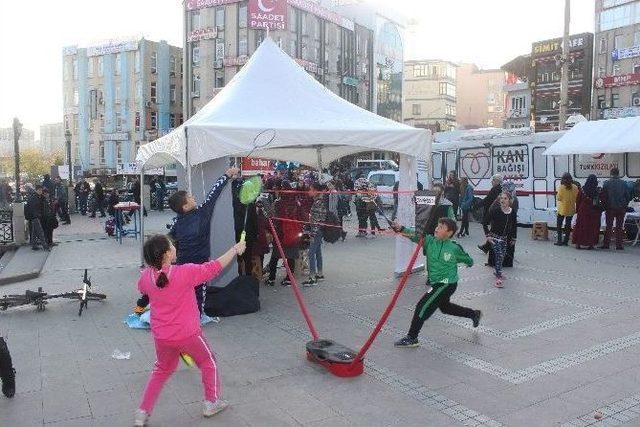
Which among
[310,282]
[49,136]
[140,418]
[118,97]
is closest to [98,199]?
[310,282]

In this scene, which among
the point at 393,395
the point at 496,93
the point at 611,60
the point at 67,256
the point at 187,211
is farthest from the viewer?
the point at 496,93

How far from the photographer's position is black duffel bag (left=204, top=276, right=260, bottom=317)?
7.55m

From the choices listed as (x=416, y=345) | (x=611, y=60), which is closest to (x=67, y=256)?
(x=416, y=345)

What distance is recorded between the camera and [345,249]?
45.2ft

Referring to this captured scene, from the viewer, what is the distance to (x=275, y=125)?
8.25 m

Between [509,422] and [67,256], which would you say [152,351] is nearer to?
[509,422]

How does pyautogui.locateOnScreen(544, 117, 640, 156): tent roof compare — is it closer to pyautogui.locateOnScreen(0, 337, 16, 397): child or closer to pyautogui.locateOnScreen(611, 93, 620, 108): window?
pyautogui.locateOnScreen(0, 337, 16, 397): child

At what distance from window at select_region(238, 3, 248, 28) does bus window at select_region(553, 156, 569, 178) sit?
40.0 m

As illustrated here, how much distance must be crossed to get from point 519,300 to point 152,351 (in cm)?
516

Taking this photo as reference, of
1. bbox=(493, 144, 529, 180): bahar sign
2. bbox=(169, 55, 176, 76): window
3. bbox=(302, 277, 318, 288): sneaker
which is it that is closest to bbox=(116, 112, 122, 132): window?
bbox=(169, 55, 176, 76): window

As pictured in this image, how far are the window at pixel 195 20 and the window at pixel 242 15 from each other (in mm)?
4452

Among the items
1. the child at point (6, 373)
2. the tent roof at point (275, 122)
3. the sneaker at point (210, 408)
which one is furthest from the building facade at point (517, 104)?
the child at point (6, 373)

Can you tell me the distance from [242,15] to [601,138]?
42368 mm

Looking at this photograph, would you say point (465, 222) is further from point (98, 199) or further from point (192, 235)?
point (98, 199)
